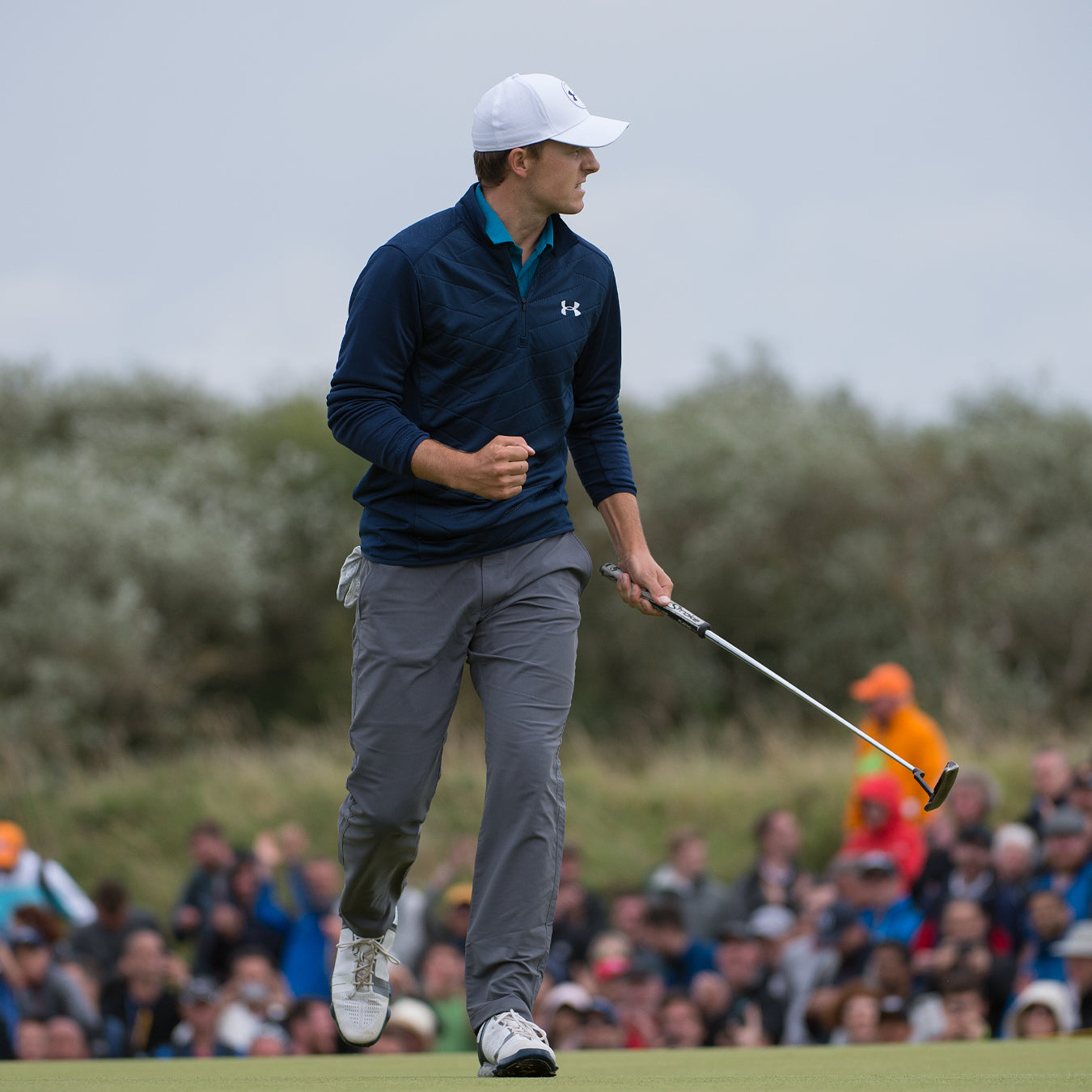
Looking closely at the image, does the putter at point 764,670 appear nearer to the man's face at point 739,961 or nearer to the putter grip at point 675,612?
the putter grip at point 675,612

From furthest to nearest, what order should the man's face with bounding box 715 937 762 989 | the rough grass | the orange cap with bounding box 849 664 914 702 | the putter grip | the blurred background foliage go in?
the blurred background foliage
the rough grass
the orange cap with bounding box 849 664 914 702
the man's face with bounding box 715 937 762 989
the putter grip

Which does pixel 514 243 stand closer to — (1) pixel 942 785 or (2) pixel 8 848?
(1) pixel 942 785

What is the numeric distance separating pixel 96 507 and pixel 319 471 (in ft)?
19.0

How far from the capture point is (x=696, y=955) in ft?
32.3

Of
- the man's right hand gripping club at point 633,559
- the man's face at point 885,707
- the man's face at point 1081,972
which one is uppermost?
the man's right hand gripping club at point 633,559

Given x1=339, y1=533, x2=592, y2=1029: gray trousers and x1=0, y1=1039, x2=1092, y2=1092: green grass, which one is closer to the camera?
x1=0, y1=1039, x2=1092, y2=1092: green grass

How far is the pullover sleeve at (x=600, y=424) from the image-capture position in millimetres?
4660

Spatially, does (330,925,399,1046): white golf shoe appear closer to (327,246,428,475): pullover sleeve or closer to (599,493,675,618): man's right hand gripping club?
(599,493,675,618): man's right hand gripping club

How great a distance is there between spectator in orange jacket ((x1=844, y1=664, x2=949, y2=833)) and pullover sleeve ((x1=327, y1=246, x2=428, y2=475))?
6.47 metres

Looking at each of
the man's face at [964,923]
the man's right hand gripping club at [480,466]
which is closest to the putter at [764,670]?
the man's right hand gripping club at [480,466]

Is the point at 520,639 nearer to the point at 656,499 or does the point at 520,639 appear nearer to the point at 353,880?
the point at 353,880

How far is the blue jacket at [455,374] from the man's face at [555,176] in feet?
0.52

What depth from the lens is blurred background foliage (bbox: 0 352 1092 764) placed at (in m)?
25.6

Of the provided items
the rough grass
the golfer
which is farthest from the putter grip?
the rough grass
